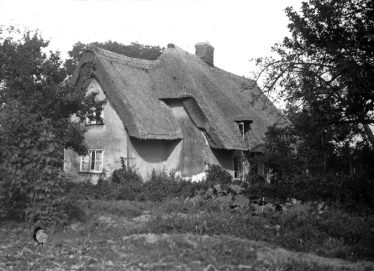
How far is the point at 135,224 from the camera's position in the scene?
11391 mm

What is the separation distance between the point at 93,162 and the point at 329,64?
1344 centimetres

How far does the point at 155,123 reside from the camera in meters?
21.7

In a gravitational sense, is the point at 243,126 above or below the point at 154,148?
above

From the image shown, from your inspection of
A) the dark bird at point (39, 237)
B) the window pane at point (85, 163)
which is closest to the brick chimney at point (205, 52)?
the window pane at point (85, 163)

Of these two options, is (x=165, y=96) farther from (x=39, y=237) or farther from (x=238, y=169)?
(x=39, y=237)

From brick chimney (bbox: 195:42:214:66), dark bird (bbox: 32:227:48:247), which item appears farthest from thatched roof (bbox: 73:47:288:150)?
dark bird (bbox: 32:227:48:247)

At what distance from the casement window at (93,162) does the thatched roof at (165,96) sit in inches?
108

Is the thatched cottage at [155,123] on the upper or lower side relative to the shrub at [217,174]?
upper

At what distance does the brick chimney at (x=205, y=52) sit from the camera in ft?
106

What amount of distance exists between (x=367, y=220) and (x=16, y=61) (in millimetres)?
14813

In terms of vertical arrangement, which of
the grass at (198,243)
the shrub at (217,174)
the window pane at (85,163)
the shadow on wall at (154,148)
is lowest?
the grass at (198,243)

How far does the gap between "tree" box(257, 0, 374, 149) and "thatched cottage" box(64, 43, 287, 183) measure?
18.8 ft

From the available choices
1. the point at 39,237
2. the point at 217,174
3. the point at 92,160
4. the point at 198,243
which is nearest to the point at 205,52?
the point at 217,174

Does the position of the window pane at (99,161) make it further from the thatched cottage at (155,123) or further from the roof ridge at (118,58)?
the roof ridge at (118,58)
